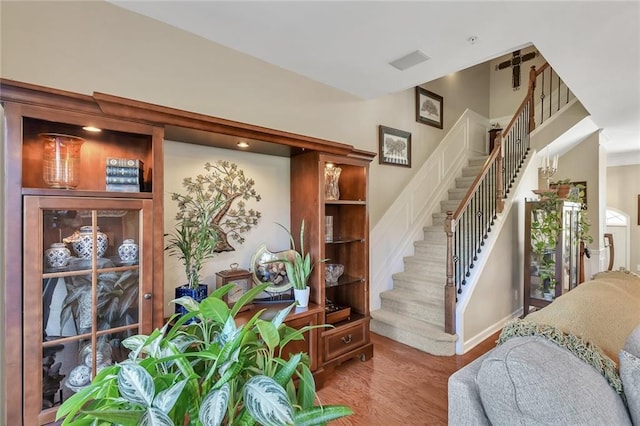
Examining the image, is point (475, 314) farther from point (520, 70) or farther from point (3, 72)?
point (520, 70)

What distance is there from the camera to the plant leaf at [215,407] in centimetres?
57

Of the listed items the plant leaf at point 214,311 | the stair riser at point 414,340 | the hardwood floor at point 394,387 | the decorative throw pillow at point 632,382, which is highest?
the plant leaf at point 214,311

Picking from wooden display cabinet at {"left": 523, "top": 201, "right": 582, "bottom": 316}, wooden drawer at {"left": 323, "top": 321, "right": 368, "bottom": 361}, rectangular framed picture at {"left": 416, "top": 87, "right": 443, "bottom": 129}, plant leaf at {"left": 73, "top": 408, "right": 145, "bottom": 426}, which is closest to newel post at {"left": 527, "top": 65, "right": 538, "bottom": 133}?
rectangular framed picture at {"left": 416, "top": 87, "right": 443, "bottom": 129}

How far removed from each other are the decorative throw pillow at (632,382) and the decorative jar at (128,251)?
2.21 meters

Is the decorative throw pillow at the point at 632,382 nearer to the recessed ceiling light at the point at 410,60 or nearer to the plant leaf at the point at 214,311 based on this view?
the plant leaf at the point at 214,311

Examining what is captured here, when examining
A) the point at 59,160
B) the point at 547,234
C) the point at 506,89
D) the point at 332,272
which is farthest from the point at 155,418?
the point at 506,89

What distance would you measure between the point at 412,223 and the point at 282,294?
7.87 feet

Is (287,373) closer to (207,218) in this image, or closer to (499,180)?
(207,218)

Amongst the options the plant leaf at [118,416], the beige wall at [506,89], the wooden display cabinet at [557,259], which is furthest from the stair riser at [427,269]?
the beige wall at [506,89]

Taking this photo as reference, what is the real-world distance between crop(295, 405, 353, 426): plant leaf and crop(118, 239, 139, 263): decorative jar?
134cm

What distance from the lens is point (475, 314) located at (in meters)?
3.12

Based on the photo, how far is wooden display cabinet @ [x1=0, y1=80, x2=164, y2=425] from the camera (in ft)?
4.15

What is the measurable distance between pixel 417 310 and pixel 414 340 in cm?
36

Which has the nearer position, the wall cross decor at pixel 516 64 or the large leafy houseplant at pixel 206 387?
the large leafy houseplant at pixel 206 387
